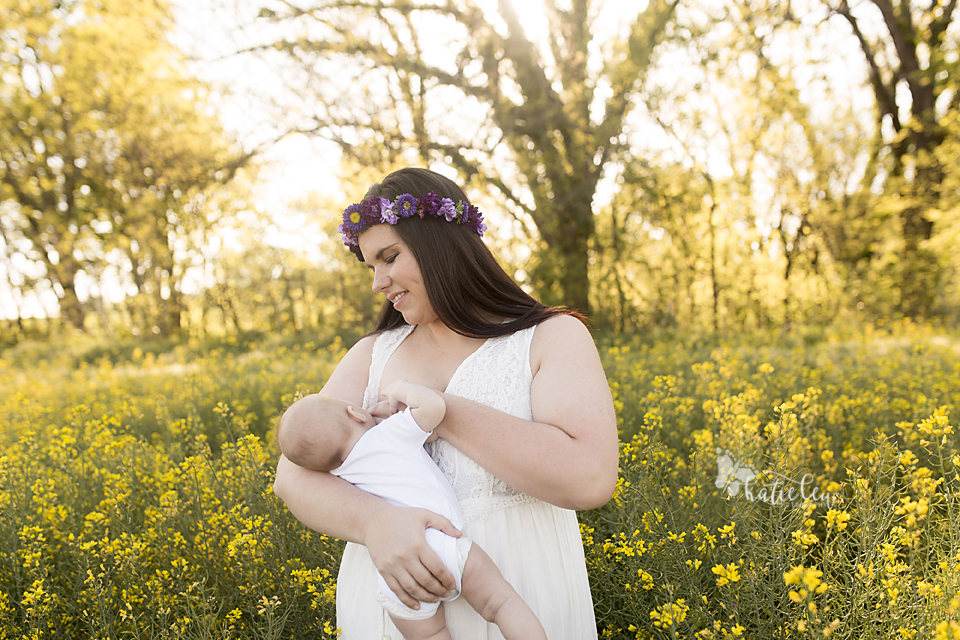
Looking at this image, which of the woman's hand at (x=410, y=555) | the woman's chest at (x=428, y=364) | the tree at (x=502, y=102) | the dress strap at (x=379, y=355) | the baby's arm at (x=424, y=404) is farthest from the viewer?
the tree at (x=502, y=102)

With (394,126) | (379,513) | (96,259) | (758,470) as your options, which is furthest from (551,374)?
(96,259)

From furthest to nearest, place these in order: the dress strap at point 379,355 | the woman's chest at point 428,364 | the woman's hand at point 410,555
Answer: the dress strap at point 379,355, the woman's chest at point 428,364, the woman's hand at point 410,555

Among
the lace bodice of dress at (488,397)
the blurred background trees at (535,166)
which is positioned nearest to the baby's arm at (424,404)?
the lace bodice of dress at (488,397)

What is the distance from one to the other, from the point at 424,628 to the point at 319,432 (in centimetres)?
56

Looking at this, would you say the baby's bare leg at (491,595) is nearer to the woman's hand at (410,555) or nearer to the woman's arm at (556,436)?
the woman's hand at (410,555)

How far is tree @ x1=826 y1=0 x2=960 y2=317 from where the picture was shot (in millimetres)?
10750

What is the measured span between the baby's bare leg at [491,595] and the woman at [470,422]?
63 mm

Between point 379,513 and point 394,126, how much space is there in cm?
830

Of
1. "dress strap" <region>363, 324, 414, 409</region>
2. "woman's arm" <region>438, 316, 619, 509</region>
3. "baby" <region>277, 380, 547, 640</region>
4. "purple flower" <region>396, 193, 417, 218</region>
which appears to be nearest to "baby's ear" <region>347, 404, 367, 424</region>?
"baby" <region>277, 380, 547, 640</region>

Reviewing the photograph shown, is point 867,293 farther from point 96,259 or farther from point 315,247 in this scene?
point 96,259

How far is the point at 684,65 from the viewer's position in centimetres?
848

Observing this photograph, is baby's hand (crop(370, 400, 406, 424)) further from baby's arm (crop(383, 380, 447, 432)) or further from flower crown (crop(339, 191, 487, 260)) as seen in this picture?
flower crown (crop(339, 191, 487, 260))

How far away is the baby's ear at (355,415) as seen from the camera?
1.61m

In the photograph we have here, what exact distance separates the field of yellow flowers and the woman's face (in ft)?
2.85
